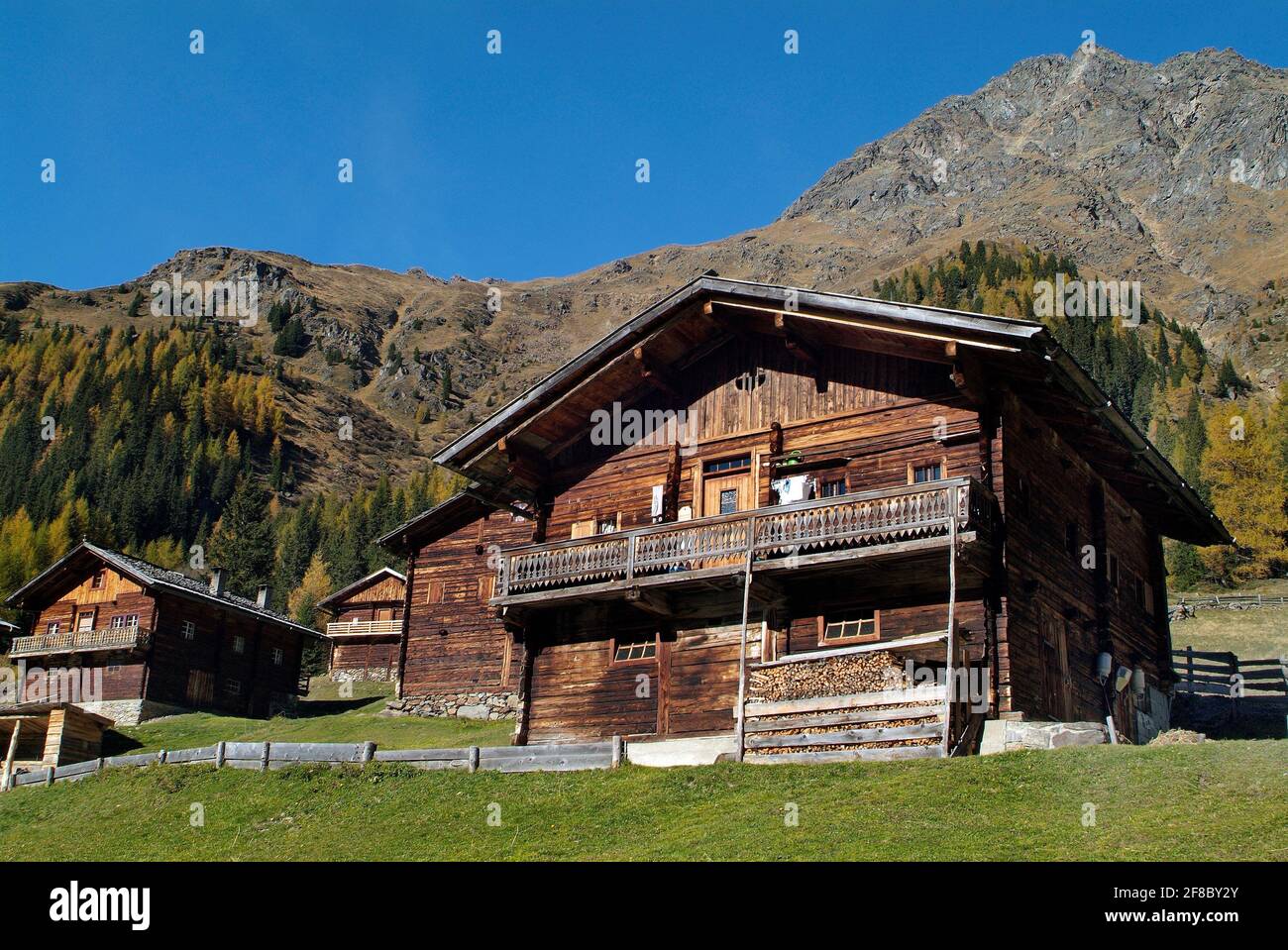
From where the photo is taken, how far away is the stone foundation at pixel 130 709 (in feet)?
171

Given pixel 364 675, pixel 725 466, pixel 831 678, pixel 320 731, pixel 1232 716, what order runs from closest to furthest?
1. pixel 831 678
2. pixel 725 466
3. pixel 1232 716
4. pixel 320 731
5. pixel 364 675

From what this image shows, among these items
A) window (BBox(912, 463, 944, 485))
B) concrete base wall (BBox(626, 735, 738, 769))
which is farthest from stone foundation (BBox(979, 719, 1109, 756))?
window (BBox(912, 463, 944, 485))

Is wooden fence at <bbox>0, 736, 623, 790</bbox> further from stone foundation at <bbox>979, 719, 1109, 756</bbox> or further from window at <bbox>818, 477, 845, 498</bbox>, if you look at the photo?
window at <bbox>818, 477, 845, 498</bbox>

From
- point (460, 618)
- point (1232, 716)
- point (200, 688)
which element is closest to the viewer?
point (1232, 716)

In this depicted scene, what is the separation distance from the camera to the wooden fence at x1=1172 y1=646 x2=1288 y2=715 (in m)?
39.9

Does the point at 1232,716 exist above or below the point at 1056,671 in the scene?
below

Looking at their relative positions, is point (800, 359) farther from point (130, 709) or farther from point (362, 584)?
point (362, 584)

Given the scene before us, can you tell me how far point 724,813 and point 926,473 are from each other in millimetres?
10376

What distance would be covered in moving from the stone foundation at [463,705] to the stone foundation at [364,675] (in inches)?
676

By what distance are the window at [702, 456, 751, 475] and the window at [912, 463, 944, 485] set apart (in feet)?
13.9

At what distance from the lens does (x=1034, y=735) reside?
23.5 m

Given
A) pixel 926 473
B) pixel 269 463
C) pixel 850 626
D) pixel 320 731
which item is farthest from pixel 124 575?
pixel 269 463

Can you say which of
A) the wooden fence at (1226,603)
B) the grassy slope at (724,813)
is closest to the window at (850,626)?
the grassy slope at (724,813)
